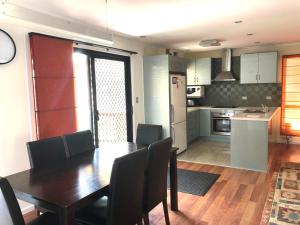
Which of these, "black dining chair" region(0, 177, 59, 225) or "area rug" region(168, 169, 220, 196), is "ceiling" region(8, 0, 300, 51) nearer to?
"black dining chair" region(0, 177, 59, 225)

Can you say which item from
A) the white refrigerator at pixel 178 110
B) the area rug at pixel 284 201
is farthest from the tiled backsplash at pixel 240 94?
the area rug at pixel 284 201

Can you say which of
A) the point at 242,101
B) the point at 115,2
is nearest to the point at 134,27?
the point at 115,2

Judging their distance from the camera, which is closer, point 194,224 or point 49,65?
point 194,224

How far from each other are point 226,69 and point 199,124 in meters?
1.57

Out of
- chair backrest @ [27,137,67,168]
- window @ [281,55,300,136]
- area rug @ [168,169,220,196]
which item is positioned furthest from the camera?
window @ [281,55,300,136]

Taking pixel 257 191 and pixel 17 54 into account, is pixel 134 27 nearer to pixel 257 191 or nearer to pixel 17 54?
pixel 17 54

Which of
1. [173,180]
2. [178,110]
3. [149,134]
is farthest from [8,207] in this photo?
[178,110]

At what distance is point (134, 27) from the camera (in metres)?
3.57

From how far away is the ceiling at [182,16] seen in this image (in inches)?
102

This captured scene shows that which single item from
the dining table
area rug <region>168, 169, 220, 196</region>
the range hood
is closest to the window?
the range hood

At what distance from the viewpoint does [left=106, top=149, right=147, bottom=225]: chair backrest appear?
5.39 ft

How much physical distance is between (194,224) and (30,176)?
5.55 ft

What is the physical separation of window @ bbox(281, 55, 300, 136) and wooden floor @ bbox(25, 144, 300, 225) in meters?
2.08

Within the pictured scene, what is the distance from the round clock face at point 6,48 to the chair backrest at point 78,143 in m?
1.03
